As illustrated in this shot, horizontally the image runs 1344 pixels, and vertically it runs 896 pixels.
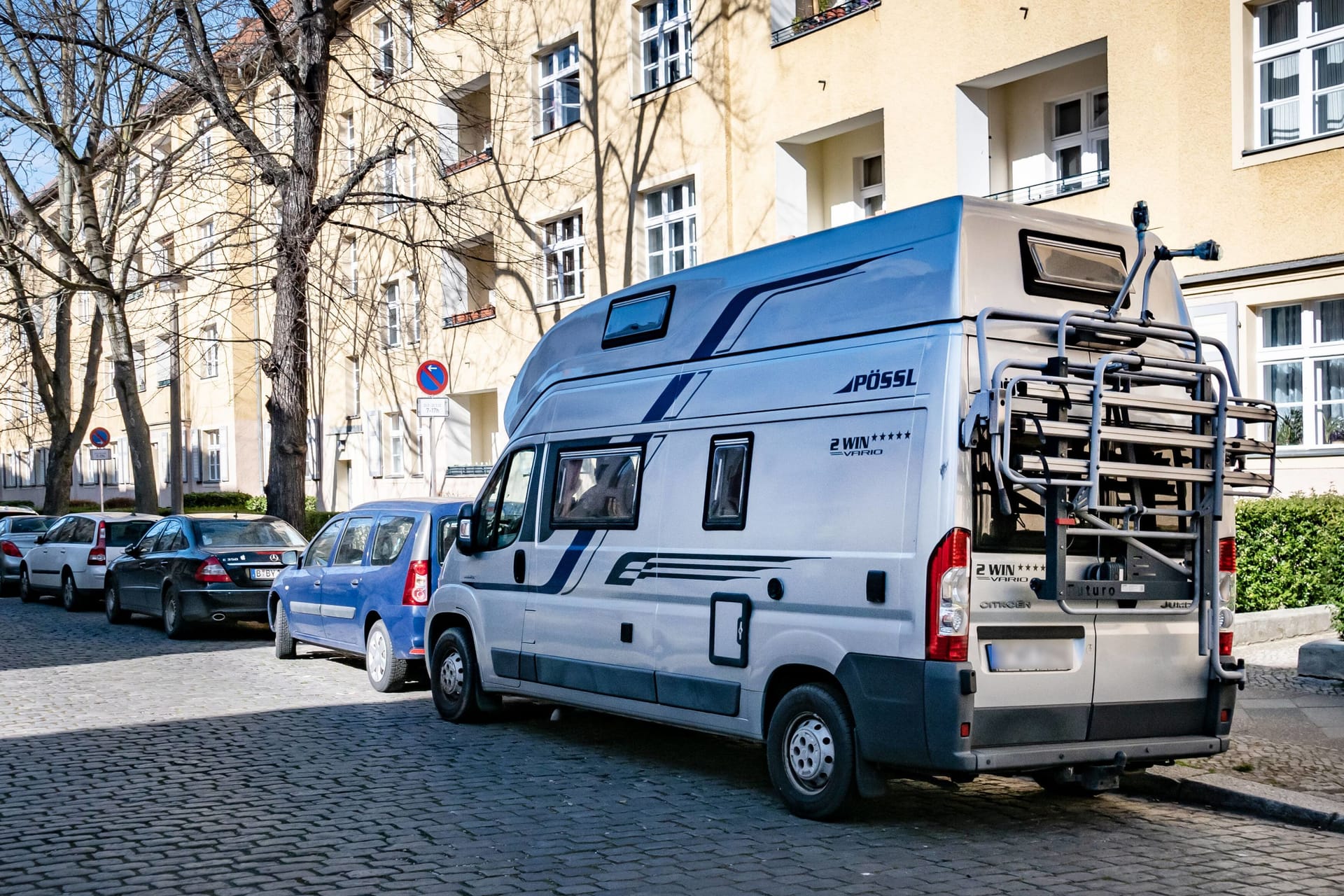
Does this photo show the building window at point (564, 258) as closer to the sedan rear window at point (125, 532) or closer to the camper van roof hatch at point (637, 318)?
the sedan rear window at point (125, 532)

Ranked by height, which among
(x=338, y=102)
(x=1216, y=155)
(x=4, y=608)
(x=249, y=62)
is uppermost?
(x=338, y=102)

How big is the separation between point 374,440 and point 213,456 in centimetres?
1623

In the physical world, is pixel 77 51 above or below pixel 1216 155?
above

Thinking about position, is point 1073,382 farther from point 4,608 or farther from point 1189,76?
point 4,608

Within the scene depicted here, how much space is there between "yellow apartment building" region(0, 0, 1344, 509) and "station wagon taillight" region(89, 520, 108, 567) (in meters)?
4.01

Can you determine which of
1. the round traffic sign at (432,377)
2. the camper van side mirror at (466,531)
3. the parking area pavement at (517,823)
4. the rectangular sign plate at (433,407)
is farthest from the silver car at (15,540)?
the camper van side mirror at (466,531)

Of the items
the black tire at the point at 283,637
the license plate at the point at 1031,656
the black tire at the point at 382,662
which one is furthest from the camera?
the black tire at the point at 283,637

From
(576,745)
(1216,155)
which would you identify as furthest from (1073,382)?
(1216,155)

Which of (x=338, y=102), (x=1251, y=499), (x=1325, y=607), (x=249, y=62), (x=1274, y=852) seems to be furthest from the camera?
(x=338, y=102)

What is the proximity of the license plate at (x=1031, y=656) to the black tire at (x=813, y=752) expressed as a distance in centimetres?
84

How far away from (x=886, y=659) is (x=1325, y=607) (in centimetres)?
816

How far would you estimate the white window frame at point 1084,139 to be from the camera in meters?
17.8

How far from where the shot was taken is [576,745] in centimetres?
967

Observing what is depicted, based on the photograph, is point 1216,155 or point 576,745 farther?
point 1216,155
